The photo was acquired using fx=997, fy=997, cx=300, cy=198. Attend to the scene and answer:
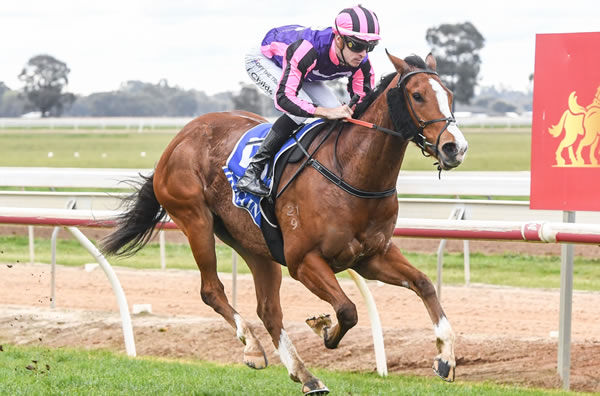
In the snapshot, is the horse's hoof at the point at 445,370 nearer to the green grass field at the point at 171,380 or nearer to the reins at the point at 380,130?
the green grass field at the point at 171,380

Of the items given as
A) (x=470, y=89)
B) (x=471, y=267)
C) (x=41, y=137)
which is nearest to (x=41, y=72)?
(x=41, y=137)

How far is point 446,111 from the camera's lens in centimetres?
425

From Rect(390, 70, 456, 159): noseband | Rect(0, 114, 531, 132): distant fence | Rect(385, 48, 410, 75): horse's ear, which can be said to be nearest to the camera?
Rect(390, 70, 456, 159): noseband

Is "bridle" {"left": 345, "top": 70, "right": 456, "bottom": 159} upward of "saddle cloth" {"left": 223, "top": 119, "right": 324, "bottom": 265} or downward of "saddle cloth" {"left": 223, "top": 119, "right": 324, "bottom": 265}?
upward

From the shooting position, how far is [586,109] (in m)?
5.62

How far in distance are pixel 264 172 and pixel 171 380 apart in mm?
1236

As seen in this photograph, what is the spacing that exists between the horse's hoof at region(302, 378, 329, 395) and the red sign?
5.91 ft

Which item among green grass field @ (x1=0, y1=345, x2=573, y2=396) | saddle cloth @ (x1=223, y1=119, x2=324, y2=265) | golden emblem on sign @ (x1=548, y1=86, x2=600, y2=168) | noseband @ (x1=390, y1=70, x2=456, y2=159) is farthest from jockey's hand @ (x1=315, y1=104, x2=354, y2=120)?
golden emblem on sign @ (x1=548, y1=86, x2=600, y2=168)

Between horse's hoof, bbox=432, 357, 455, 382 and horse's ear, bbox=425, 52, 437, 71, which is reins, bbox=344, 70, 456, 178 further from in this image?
horse's hoof, bbox=432, 357, 455, 382

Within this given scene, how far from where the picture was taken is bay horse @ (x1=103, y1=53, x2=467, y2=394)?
4375mm

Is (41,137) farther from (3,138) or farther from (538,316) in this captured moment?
(538,316)

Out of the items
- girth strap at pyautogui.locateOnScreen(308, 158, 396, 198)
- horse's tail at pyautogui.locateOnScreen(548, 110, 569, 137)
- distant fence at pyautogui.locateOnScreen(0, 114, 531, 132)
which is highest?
horse's tail at pyautogui.locateOnScreen(548, 110, 569, 137)

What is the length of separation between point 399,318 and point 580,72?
266 cm

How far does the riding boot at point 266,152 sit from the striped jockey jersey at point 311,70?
0.42 ft
